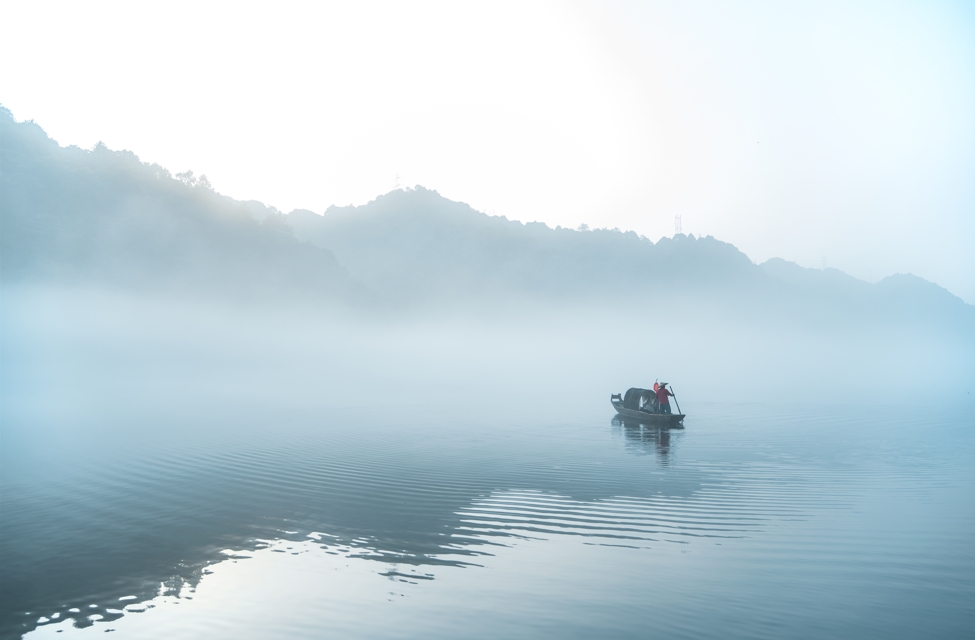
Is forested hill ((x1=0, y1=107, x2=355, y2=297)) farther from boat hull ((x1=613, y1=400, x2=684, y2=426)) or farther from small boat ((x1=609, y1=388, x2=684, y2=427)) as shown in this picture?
boat hull ((x1=613, y1=400, x2=684, y2=426))

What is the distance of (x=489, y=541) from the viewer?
16062 millimetres

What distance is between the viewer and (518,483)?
23797 millimetres

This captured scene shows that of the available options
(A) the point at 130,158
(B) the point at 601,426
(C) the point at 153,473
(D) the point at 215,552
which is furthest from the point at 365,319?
(D) the point at 215,552

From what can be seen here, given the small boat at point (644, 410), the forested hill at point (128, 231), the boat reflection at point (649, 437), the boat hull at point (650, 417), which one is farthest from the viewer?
the forested hill at point (128, 231)

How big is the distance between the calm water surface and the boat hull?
5958 millimetres

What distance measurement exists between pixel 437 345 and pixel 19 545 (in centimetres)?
18024

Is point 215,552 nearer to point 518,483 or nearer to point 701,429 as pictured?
point 518,483

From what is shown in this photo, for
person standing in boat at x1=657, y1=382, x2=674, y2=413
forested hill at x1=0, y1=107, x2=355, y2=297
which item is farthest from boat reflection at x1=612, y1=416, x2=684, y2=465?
forested hill at x1=0, y1=107, x2=355, y2=297

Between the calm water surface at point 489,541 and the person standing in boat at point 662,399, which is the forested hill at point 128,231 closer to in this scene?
the calm water surface at point 489,541

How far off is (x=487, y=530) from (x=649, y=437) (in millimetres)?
22167

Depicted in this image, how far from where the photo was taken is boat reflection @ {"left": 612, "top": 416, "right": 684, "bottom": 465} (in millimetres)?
31369

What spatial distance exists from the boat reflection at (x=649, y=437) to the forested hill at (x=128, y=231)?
351ft

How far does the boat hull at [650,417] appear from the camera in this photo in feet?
129

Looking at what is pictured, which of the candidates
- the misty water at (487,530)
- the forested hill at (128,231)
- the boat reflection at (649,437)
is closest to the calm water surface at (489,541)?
the misty water at (487,530)
